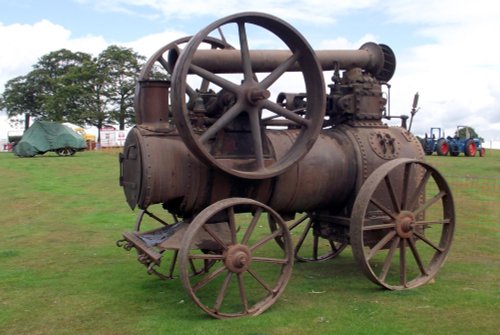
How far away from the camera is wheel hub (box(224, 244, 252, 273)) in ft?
16.4

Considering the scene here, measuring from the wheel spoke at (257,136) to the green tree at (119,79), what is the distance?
42.4 m

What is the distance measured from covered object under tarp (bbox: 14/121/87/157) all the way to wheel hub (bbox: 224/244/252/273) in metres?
25.4

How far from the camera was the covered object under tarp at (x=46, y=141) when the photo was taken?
2806cm

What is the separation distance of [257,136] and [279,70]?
2.26 ft

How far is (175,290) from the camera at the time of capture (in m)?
6.01

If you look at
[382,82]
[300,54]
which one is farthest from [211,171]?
[382,82]

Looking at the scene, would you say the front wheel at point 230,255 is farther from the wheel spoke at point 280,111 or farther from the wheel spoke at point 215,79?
the wheel spoke at point 215,79

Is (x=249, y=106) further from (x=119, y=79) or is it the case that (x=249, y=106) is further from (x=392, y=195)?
(x=119, y=79)

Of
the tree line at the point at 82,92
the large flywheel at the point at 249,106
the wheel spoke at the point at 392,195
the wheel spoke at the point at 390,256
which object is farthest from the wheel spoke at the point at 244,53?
the tree line at the point at 82,92

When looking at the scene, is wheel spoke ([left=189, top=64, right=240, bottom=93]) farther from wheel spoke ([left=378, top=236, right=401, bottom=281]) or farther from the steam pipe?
wheel spoke ([left=378, top=236, right=401, bottom=281])

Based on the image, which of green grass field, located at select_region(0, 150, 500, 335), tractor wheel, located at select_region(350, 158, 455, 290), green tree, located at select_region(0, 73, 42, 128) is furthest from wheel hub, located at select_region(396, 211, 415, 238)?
green tree, located at select_region(0, 73, 42, 128)

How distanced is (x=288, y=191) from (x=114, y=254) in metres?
3.28

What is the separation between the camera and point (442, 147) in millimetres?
31719

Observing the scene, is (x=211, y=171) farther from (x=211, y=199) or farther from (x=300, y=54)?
(x=300, y=54)
